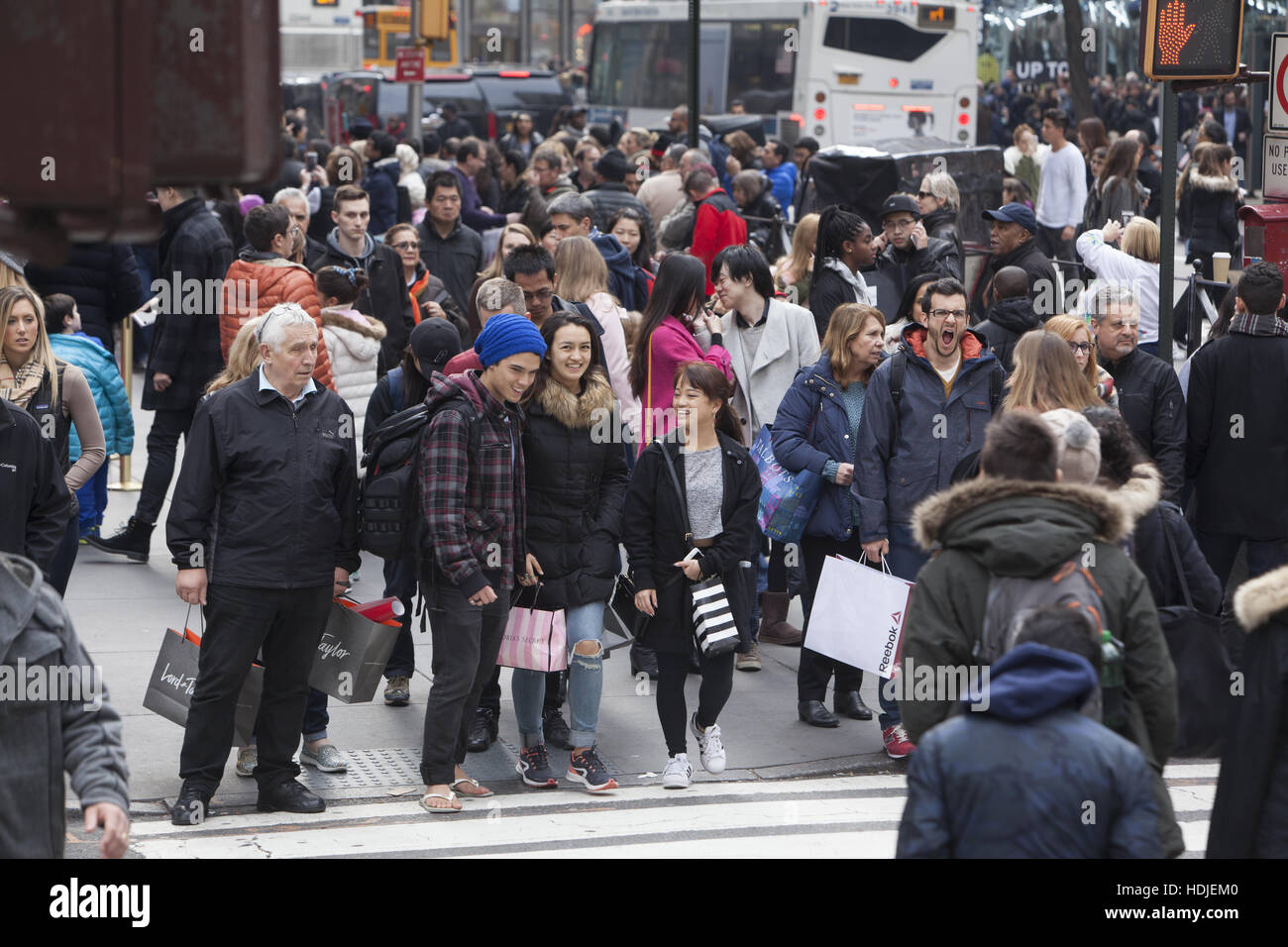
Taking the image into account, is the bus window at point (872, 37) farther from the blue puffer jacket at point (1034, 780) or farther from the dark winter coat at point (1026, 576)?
the blue puffer jacket at point (1034, 780)

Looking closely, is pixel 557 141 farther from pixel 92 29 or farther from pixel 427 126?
pixel 92 29

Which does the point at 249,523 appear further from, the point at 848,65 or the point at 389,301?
the point at 848,65

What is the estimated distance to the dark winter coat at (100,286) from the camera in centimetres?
1027

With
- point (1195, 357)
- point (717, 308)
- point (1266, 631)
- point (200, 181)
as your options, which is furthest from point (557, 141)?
point (200, 181)

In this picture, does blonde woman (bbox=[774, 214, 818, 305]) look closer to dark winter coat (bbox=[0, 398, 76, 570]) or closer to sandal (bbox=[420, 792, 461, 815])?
sandal (bbox=[420, 792, 461, 815])

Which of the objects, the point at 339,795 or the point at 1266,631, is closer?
the point at 1266,631

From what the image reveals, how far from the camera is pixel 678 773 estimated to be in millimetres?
6816

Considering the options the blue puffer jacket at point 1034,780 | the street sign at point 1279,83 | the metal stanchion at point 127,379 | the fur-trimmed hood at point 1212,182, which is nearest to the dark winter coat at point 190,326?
the metal stanchion at point 127,379

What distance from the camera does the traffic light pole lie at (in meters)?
8.06

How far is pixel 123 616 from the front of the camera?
8859mm

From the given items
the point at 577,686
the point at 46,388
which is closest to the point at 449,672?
the point at 577,686

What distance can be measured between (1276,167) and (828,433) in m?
3.65

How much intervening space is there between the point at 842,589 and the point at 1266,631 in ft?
10.3

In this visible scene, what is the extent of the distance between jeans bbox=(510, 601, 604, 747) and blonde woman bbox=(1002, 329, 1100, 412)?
191 centimetres
